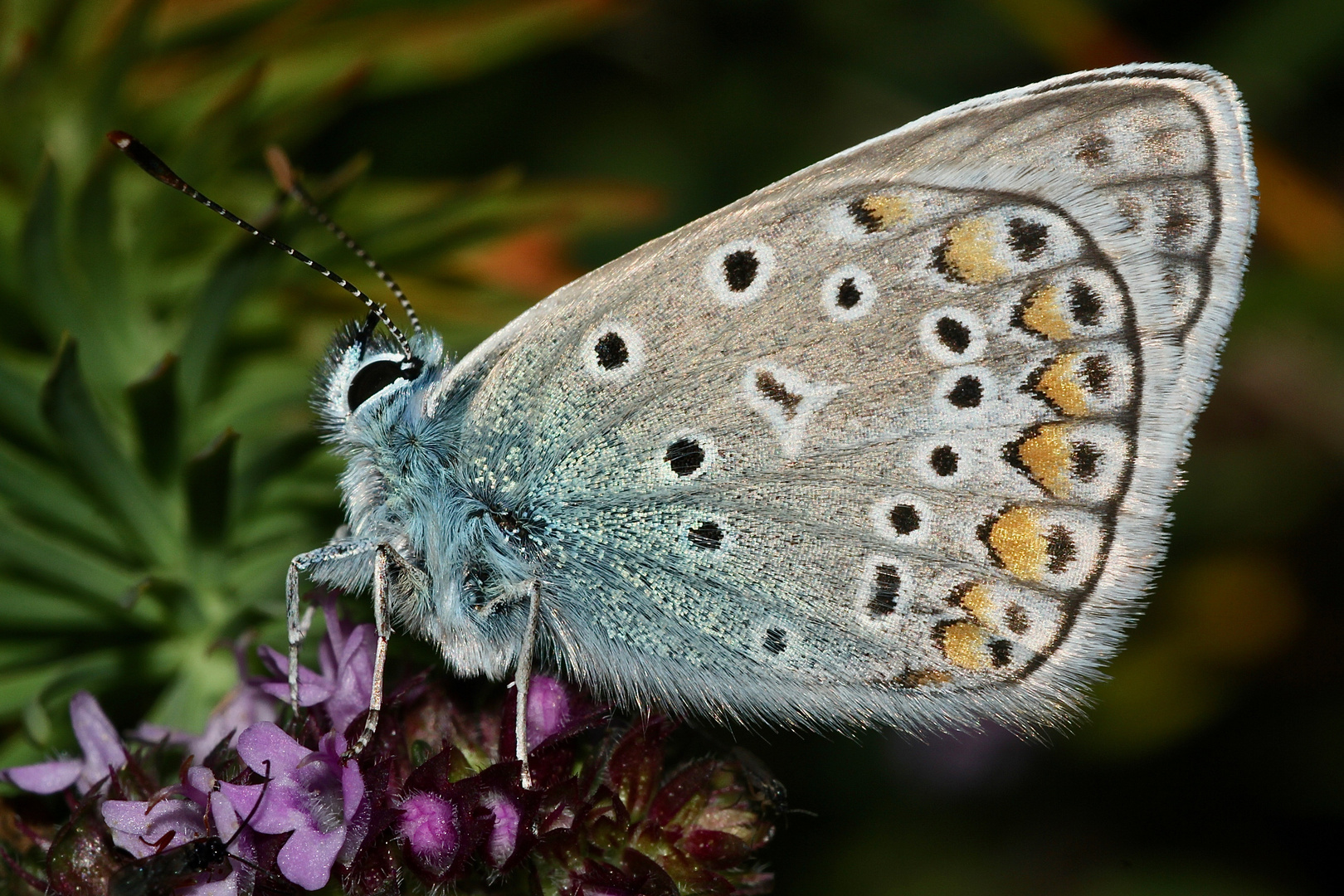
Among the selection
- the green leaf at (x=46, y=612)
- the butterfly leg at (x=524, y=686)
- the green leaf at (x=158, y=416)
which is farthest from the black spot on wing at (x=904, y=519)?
the green leaf at (x=46, y=612)

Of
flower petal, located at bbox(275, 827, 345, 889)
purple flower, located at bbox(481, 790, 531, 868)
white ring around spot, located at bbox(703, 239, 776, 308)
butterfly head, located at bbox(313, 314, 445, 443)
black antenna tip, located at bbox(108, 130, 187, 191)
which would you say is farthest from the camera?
butterfly head, located at bbox(313, 314, 445, 443)

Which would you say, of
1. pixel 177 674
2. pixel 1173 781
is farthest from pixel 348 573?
pixel 1173 781

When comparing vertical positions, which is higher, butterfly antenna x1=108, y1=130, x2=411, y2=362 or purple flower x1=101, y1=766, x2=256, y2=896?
butterfly antenna x1=108, y1=130, x2=411, y2=362

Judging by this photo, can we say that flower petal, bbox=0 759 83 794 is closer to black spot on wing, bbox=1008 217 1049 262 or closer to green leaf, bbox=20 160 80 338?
green leaf, bbox=20 160 80 338

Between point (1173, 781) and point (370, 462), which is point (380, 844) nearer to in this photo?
point (370, 462)

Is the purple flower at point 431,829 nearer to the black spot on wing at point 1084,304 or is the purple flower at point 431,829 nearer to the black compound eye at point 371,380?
the black compound eye at point 371,380

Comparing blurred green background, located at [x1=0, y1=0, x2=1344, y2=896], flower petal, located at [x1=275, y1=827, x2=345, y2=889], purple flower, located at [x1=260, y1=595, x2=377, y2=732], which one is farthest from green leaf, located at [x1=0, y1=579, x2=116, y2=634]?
flower petal, located at [x1=275, y1=827, x2=345, y2=889]

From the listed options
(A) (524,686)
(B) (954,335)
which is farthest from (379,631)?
(B) (954,335)

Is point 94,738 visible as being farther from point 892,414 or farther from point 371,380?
point 892,414
